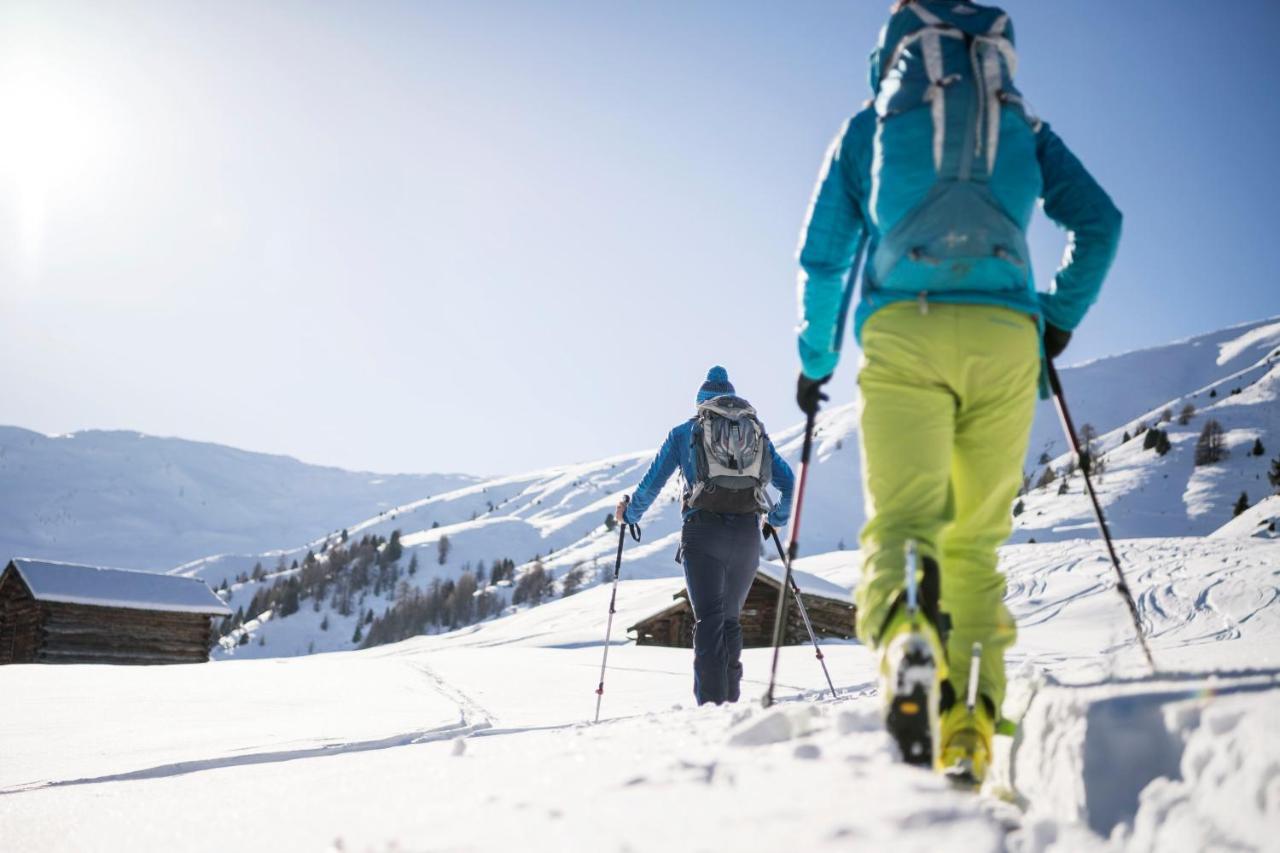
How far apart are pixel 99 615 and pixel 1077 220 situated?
29.2 metres

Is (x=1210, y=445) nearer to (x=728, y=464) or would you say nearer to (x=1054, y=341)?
(x=728, y=464)

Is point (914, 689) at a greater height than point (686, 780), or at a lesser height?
greater

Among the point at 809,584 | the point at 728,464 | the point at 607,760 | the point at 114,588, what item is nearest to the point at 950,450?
the point at 607,760

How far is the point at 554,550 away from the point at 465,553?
15459mm

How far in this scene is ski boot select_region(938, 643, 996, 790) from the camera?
5.18 ft

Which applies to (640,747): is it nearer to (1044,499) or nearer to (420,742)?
(420,742)

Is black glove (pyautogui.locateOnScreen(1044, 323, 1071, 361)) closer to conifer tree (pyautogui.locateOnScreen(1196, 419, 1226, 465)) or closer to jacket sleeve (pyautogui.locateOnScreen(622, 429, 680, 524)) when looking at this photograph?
jacket sleeve (pyautogui.locateOnScreen(622, 429, 680, 524))

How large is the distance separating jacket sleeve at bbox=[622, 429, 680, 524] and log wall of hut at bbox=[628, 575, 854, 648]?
541 inches

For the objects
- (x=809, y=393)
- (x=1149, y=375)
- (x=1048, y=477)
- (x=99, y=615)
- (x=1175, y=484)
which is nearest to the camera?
(x=809, y=393)

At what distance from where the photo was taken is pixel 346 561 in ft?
342

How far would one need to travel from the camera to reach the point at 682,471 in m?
4.86

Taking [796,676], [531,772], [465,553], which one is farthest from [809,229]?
[465,553]

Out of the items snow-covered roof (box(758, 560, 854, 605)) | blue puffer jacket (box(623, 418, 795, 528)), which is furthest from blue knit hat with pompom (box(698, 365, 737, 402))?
snow-covered roof (box(758, 560, 854, 605))

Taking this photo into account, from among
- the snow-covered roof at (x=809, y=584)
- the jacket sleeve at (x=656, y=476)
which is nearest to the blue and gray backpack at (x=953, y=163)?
the jacket sleeve at (x=656, y=476)
